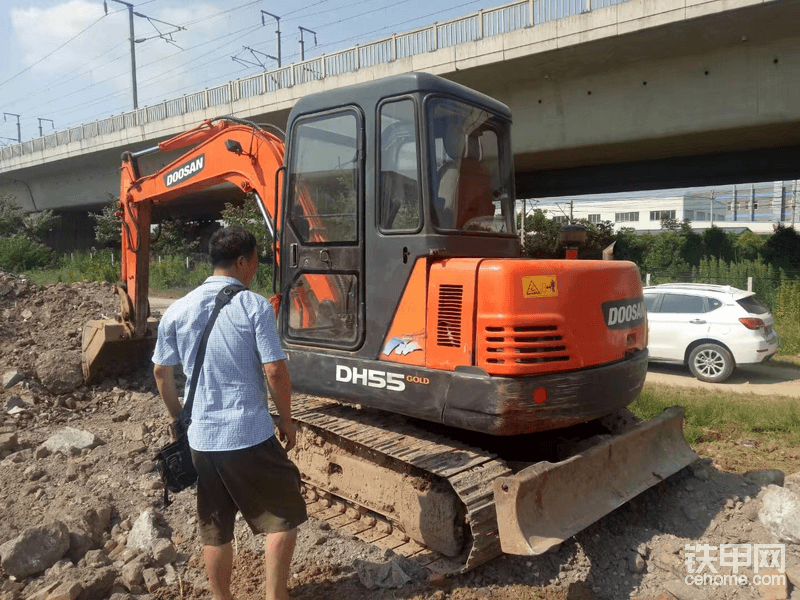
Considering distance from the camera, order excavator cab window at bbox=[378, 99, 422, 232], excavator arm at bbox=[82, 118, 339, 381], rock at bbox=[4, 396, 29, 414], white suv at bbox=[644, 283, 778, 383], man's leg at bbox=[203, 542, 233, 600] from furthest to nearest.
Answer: white suv at bbox=[644, 283, 778, 383] < rock at bbox=[4, 396, 29, 414] < excavator arm at bbox=[82, 118, 339, 381] < excavator cab window at bbox=[378, 99, 422, 232] < man's leg at bbox=[203, 542, 233, 600]

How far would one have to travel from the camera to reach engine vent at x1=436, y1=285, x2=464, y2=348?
3572 mm

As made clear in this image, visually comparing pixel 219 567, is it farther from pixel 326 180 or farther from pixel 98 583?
pixel 326 180

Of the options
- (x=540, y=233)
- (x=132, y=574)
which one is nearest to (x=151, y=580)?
(x=132, y=574)

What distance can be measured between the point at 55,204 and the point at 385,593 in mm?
34858

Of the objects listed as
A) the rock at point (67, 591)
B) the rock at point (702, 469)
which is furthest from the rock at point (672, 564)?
the rock at point (67, 591)

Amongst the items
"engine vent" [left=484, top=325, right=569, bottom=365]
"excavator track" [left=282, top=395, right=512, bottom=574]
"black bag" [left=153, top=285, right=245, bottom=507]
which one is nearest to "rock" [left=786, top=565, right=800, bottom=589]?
"excavator track" [left=282, top=395, right=512, bottom=574]

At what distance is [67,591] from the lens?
3246mm

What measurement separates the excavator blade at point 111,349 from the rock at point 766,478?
5.81 m

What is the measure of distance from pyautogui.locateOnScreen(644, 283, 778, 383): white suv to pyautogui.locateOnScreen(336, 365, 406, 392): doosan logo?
274 inches

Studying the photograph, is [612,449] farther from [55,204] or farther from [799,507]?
[55,204]

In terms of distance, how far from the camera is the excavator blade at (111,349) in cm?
666

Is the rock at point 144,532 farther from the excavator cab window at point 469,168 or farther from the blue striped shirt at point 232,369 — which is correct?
the excavator cab window at point 469,168

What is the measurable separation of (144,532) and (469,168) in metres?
3.07

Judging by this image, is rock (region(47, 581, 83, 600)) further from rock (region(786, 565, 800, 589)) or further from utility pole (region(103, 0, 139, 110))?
utility pole (region(103, 0, 139, 110))
